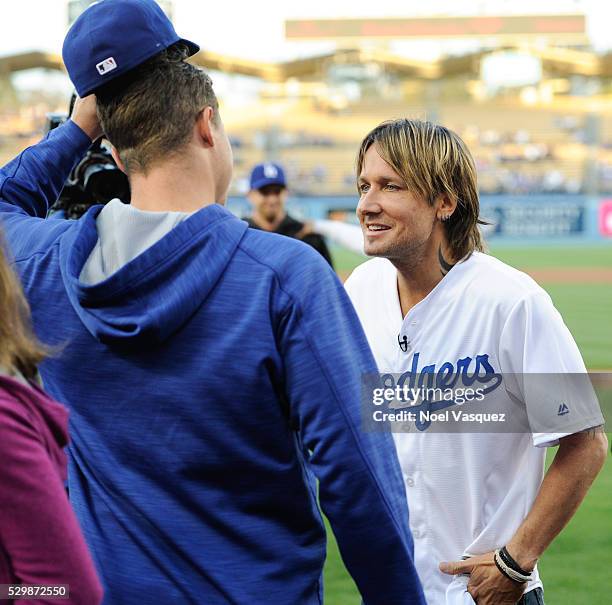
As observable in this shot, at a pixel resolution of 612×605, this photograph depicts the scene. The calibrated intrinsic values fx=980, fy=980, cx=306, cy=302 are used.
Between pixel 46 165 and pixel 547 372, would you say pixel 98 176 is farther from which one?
pixel 547 372

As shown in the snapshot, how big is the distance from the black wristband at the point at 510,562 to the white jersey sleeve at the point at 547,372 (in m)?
0.26

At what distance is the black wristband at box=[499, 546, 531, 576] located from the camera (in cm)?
227

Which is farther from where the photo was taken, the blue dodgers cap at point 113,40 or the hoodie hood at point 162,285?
the blue dodgers cap at point 113,40

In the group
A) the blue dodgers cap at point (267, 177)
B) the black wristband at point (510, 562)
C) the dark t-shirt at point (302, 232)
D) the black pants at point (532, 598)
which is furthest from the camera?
the blue dodgers cap at point (267, 177)

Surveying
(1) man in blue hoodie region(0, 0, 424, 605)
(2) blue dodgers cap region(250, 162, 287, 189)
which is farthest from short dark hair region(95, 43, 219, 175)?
(2) blue dodgers cap region(250, 162, 287, 189)

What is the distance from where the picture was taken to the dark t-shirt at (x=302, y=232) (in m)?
7.06

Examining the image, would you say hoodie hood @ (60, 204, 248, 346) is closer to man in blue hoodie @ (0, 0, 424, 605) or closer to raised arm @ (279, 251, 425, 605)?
man in blue hoodie @ (0, 0, 424, 605)

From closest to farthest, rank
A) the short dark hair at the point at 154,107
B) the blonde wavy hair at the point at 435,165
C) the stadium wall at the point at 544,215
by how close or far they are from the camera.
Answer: the short dark hair at the point at 154,107 → the blonde wavy hair at the point at 435,165 → the stadium wall at the point at 544,215

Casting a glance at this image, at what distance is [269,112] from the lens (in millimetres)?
46531

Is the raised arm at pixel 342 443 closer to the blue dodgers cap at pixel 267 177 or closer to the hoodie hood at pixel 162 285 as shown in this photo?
the hoodie hood at pixel 162 285

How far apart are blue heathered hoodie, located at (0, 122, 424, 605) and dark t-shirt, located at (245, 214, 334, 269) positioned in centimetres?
528

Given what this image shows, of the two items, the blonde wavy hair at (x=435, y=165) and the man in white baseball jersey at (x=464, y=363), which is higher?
the blonde wavy hair at (x=435, y=165)

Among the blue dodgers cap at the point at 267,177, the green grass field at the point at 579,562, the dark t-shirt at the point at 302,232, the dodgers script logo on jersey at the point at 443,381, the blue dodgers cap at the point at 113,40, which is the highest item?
the blue dodgers cap at the point at 113,40

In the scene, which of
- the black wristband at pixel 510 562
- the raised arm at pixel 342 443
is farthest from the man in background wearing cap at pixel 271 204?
the raised arm at pixel 342 443
